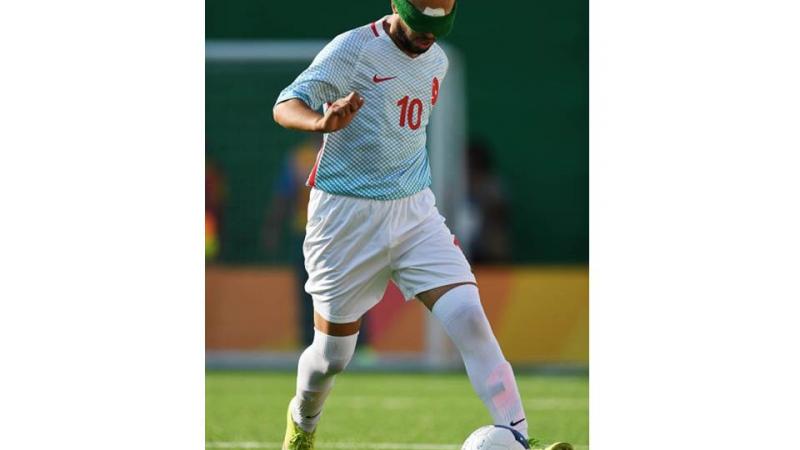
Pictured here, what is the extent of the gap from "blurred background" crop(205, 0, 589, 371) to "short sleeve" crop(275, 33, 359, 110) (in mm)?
4811

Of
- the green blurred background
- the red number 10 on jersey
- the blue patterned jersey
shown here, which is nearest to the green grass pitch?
the blue patterned jersey

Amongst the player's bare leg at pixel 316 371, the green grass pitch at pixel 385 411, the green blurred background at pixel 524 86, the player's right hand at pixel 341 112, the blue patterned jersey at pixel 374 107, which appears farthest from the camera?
the green blurred background at pixel 524 86

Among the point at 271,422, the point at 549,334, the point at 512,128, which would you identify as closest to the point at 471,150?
the point at 512,128

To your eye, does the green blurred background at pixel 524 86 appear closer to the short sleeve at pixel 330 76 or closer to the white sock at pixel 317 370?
the white sock at pixel 317 370

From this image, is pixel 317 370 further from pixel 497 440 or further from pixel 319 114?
pixel 319 114

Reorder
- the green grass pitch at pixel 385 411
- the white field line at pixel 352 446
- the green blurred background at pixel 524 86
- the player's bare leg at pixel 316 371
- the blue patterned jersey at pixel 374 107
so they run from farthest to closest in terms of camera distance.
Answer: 1. the green blurred background at pixel 524 86
2. the green grass pitch at pixel 385 411
3. the white field line at pixel 352 446
4. the player's bare leg at pixel 316 371
5. the blue patterned jersey at pixel 374 107

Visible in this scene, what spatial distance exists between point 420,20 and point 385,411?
2.77m

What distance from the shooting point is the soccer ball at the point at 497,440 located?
4004 mm

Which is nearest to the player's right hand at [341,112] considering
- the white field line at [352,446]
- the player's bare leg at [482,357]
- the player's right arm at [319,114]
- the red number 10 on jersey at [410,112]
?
the player's right arm at [319,114]

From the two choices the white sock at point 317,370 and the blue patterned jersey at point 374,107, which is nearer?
the blue patterned jersey at point 374,107

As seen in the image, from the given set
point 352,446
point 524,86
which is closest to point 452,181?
point 524,86

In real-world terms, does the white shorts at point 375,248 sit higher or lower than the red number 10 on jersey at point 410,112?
lower

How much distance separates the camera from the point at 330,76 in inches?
163
